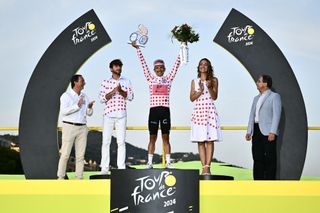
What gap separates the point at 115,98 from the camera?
6.46 meters

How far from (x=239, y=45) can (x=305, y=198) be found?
256 cm

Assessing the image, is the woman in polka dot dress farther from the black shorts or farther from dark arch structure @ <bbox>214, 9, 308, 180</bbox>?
dark arch structure @ <bbox>214, 9, 308, 180</bbox>

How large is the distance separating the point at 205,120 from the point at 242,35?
1354 mm

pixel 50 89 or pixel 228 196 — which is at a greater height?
pixel 50 89

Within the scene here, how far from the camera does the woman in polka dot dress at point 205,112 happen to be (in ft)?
20.4

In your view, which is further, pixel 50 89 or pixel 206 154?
pixel 50 89

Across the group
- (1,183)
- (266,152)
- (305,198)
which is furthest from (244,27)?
(1,183)

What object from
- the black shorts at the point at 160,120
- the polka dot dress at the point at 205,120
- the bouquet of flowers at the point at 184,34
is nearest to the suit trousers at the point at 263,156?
the polka dot dress at the point at 205,120

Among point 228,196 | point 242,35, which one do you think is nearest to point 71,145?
point 228,196

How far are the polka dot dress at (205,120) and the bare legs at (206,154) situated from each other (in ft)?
0.23

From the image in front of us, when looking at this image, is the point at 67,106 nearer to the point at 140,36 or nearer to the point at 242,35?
the point at 140,36

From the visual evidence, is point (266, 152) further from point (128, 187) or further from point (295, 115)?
point (128, 187)

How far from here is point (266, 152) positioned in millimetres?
6164

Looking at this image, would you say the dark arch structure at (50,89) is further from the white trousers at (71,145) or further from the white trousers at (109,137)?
the white trousers at (109,137)
